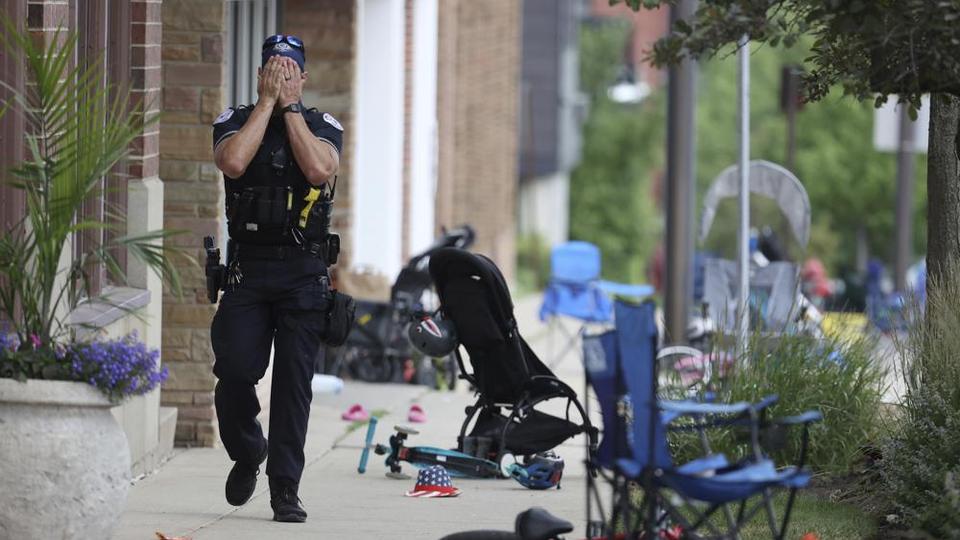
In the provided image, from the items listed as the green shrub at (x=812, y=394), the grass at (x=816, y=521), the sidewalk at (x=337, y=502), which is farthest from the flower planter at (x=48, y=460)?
the green shrub at (x=812, y=394)

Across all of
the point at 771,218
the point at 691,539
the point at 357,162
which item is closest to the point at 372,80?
the point at 357,162

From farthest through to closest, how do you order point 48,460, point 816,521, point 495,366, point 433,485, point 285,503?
1. point 495,366
2. point 433,485
3. point 816,521
4. point 285,503
5. point 48,460

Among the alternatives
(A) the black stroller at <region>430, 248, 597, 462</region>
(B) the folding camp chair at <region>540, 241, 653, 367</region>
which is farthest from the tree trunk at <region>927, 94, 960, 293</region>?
(B) the folding camp chair at <region>540, 241, 653, 367</region>

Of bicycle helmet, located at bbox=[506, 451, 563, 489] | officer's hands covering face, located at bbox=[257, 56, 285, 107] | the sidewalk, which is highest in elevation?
officer's hands covering face, located at bbox=[257, 56, 285, 107]

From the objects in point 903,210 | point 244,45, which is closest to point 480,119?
point 903,210

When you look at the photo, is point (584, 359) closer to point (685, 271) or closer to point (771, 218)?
point (685, 271)

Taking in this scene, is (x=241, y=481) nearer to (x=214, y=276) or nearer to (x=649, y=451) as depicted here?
(x=214, y=276)

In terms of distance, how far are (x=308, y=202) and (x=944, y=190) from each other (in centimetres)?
342

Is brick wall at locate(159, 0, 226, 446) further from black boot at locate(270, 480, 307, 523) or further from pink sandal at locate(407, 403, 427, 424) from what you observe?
black boot at locate(270, 480, 307, 523)

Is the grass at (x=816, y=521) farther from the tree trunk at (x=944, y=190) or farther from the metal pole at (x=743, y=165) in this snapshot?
the metal pole at (x=743, y=165)

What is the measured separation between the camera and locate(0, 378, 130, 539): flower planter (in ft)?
19.9

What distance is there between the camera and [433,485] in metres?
8.89

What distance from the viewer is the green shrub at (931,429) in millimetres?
7273

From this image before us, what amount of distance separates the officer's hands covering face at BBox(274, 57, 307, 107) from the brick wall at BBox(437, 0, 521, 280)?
45.6 ft
